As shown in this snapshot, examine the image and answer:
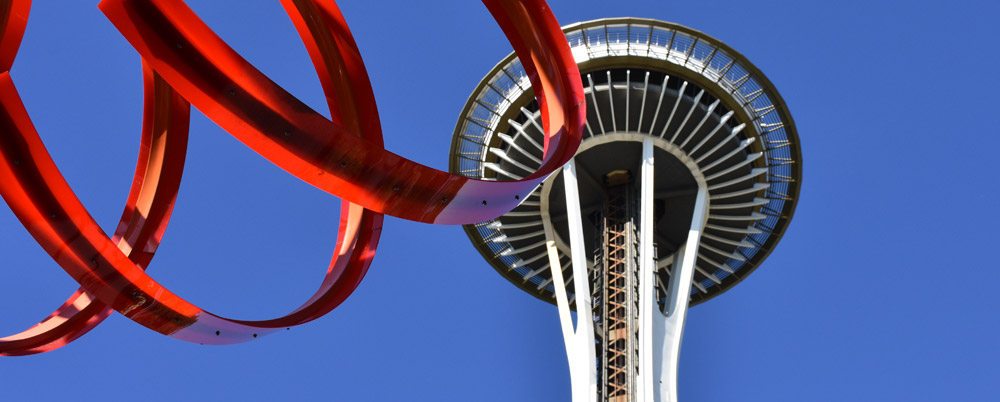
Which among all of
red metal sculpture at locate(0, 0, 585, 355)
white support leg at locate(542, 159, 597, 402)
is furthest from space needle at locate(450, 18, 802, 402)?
red metal sculpture at locate(0, 0, 585, 355)

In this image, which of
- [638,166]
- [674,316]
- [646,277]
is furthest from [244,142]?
[638,166]

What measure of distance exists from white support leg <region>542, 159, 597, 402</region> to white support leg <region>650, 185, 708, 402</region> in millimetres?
2113

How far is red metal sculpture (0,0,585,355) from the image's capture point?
14.0m

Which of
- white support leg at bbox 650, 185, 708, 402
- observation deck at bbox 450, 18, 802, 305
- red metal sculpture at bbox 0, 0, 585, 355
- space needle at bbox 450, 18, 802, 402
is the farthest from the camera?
observation deck at bbox 450, 18, 802, 305

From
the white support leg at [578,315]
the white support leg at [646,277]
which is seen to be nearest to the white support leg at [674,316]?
the white support leg at [646,277]

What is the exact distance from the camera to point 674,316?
35656 millimetres

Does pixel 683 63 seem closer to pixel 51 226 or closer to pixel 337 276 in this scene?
pixel 337 276

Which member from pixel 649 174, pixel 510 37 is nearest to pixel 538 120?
pixel 649 174

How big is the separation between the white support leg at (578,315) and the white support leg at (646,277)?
5.27ft

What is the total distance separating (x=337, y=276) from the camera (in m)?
18.3

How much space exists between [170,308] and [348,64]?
5733mm

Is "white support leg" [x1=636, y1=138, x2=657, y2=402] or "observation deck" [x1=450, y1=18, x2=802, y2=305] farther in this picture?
"observation deck" [x1=450, y1=18, x2=802, y2=305]

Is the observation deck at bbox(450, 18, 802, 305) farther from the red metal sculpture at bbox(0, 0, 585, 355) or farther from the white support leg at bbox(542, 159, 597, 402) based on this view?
the red metal sculpture at bbox(0, 0, 585, 355)

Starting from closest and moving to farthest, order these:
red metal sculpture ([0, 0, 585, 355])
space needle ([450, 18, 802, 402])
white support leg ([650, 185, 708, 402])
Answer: red metal sculpture ([0, 0, 585, 355]) < white support leg ([650, 185, 708, 402]) < space needle ([450, 18, 802, 402])
